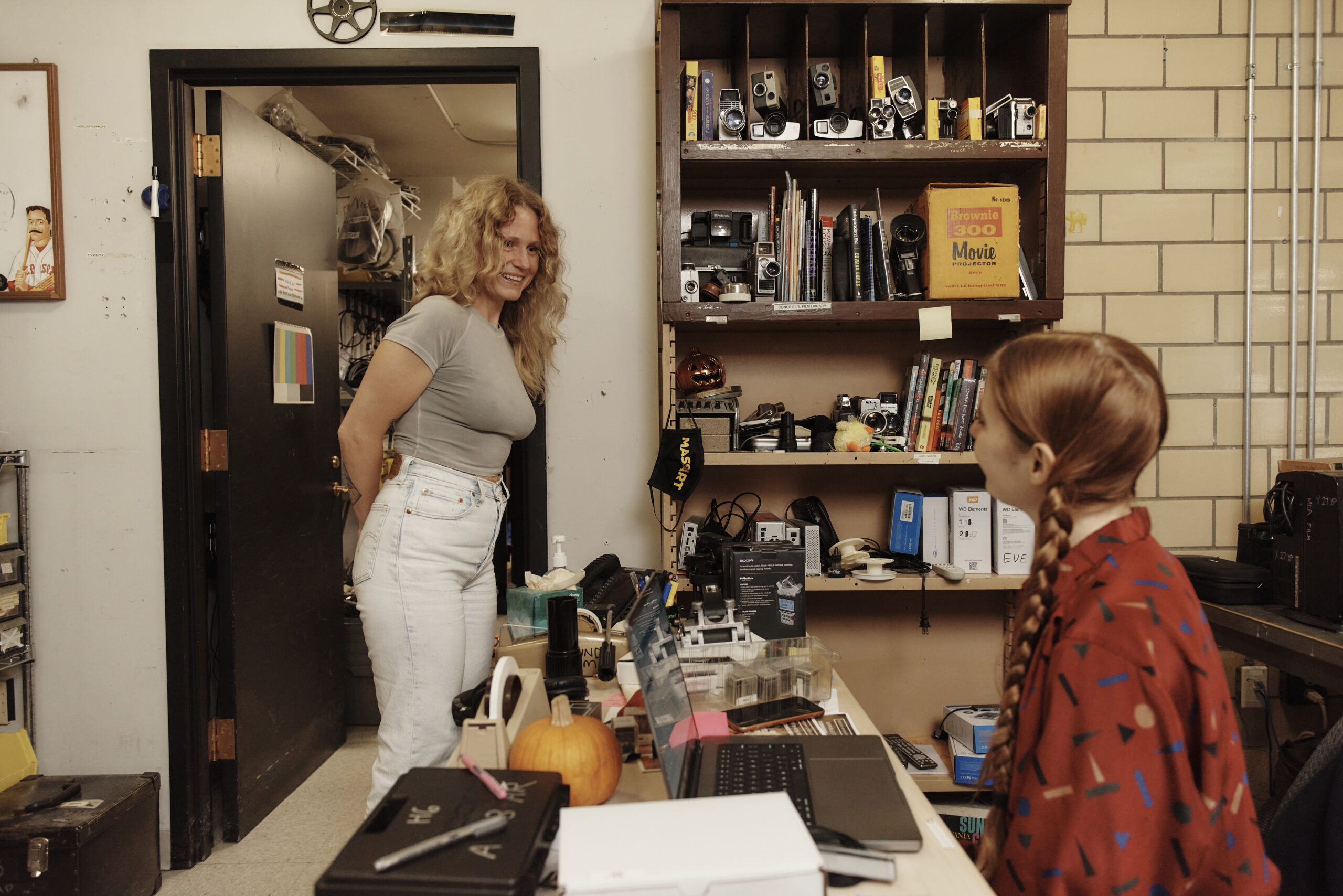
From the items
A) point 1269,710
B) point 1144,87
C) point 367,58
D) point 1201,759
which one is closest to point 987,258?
point 1144,87

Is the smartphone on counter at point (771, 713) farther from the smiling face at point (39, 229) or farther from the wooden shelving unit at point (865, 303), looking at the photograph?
the smiling face at point (39, 229)

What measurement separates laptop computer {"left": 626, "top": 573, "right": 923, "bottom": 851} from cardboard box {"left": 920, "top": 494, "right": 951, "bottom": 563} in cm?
121

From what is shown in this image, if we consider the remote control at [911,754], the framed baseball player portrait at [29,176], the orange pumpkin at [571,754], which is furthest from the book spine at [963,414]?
the framed baseball player portrait at [29,176]

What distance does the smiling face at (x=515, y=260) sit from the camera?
180 cm

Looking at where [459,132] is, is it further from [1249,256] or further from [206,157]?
[1249,256]

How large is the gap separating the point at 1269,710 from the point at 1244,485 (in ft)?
2.35

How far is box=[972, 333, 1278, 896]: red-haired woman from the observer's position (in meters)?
0.83

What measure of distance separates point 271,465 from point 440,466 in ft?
4.02

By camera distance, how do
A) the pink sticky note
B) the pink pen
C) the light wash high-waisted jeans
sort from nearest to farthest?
the pink pen < the pink sticky note < the light wash high-waisted jeans

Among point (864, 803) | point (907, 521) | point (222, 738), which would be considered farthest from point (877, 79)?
point (222, 738)

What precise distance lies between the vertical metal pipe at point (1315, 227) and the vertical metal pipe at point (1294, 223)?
0.12 ft

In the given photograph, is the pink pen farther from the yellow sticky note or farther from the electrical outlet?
the electrical outlet

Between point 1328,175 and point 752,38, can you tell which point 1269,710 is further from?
point 752,38

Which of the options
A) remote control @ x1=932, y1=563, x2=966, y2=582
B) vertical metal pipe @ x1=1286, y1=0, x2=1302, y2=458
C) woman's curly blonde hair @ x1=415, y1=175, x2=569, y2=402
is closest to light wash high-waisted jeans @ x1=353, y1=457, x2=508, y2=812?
woman's curly blonde hair @ x1=415, y1=175, x2=569, y2=402
